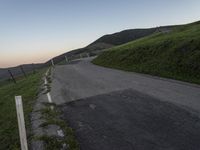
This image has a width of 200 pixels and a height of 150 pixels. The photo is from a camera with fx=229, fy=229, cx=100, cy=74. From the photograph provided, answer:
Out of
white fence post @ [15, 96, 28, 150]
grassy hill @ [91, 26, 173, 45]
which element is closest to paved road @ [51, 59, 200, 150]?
white fence post @ [15, 96, 28, 150]

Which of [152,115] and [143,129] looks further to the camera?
[152,115]

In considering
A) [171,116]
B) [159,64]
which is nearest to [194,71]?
[159,64]

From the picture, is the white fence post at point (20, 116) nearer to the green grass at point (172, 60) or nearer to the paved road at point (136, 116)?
the paved road at point (136, 116)

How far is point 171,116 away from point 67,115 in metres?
3.23

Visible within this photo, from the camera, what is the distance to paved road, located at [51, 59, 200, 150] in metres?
4.95

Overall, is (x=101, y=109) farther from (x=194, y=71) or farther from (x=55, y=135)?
(x=194, y=71)

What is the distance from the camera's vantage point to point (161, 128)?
554 centimetres

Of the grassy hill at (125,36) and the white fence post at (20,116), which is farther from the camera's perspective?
the grassy hill at (125,36)

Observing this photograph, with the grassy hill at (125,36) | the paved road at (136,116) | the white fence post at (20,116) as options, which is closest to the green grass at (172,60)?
the paved road at (136,116)

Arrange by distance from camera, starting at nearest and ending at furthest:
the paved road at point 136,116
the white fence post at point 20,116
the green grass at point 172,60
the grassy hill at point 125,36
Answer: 1. the white fence post at point 20,116
2. the paved road at point 136,116
3. the green grass at point 172,60
4. the grassy hill at point 125,36

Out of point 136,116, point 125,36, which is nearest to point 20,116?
point 136,116

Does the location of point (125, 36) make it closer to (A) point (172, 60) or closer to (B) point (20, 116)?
(A) point (172, 60)

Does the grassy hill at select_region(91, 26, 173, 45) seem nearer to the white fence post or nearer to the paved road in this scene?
the paved road

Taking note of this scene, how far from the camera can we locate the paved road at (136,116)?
495 centimetres
